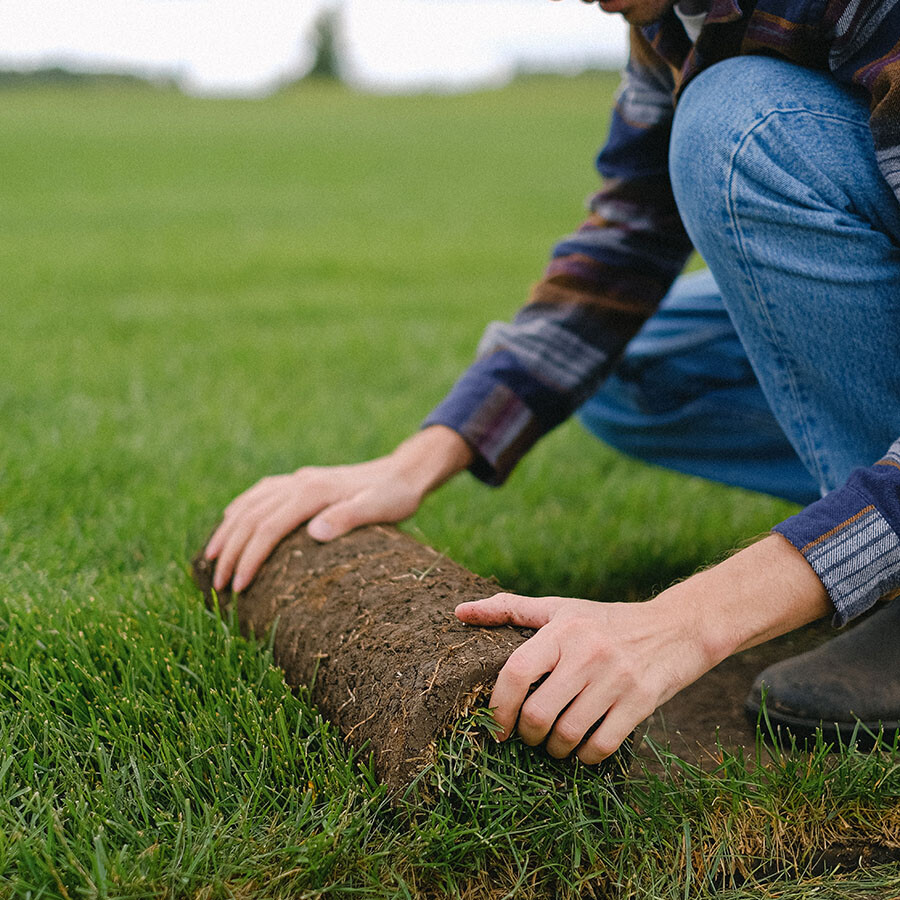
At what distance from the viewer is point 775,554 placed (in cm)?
134

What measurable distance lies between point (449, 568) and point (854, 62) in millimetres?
1109

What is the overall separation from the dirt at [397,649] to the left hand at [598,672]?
8 cm

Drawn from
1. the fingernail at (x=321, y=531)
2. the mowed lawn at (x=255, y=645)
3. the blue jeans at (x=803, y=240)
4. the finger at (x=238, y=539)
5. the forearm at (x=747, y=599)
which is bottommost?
the mowed lawn at (x=255, y=645)

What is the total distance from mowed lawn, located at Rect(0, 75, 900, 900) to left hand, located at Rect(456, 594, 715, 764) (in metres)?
0.10

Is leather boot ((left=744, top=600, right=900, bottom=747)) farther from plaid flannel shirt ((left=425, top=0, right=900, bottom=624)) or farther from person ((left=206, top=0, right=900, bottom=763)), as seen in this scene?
plaid flannel shirt ((left=425, top=0, right=900, bottom=624))

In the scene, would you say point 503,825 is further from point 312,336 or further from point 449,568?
point 312,336

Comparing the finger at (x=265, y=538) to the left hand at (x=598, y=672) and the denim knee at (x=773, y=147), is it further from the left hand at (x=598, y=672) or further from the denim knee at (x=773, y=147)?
the denim knee at (x=773, y=147)

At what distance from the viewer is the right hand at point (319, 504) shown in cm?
188

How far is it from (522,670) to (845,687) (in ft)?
2.33

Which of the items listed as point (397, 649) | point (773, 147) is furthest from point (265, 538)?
point (773, 147)

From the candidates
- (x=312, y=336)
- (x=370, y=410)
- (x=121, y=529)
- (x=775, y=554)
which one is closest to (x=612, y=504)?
(x=370, y=410)

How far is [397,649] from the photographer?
146 cm

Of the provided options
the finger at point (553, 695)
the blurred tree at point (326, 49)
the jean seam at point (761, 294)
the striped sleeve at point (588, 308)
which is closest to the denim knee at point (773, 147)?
the jean seam at point (761, 294)

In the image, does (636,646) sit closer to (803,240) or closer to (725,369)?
(803,240)
